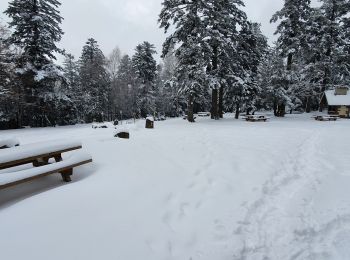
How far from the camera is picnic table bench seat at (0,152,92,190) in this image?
4.19 m

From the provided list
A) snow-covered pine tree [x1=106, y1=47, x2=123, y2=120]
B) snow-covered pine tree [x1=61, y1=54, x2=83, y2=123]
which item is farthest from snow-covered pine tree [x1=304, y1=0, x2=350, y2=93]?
snow-covered pine tree [x1=61, y1=54, x2=83, y2=123]

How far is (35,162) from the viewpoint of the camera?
613cm

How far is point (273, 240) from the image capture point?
13.0ft

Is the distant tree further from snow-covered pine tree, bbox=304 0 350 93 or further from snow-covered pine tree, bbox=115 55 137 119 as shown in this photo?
snow-covered pine tree, bbox=304 0 350 93

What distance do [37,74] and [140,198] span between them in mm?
22699

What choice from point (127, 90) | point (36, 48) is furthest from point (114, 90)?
point (36, 48)

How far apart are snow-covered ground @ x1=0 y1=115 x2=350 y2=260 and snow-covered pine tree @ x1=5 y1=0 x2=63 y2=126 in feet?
65.5

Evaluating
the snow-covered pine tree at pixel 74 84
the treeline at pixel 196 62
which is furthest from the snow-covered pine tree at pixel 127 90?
the snow-covered pine tree at pixel 74 84

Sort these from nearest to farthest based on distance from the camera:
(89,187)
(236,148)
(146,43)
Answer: (89,187), (236,148), (146,43)

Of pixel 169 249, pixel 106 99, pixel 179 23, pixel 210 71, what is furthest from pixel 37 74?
pixel 169 249

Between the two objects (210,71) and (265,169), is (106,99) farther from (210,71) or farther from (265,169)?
(265,169)

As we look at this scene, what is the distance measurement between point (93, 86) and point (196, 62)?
24315mm

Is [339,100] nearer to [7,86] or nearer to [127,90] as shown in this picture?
[127,90]

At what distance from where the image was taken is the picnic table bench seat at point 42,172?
419 cm
